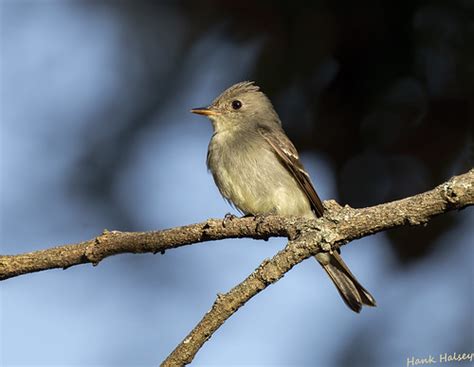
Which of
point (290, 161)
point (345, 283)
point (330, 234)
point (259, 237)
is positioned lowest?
point (330, 234)

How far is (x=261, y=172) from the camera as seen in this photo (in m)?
5.98

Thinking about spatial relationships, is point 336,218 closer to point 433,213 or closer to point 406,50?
point 433,213

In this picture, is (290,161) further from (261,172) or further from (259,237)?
(259,237)

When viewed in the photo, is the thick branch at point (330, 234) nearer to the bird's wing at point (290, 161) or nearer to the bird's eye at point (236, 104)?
the bird's wing at point (290, 161)

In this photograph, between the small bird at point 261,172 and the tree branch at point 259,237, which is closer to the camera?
the tree branch at point 259,237

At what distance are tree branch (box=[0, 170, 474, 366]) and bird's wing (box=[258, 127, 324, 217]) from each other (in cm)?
172

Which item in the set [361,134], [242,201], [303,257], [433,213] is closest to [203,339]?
[303,257]

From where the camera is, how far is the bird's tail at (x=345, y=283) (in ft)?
16.1

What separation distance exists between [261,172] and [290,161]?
24 centimetres

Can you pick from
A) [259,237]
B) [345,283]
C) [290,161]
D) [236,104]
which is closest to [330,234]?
[259,237]

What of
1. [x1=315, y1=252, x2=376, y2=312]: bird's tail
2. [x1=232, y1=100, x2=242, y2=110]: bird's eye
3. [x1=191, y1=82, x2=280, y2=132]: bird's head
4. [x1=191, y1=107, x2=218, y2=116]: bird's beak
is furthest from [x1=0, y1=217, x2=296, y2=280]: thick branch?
[x1=232, y1=100, x2=242, y2=110]: bird's eye

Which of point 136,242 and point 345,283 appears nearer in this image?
point 136,242

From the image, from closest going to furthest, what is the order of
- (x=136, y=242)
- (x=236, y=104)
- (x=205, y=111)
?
(x=136, y=242) < (x=205, y=111) < (x=236, y=104)

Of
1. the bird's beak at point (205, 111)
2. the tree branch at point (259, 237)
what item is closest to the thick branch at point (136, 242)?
the tree branch at point (259, 237)
